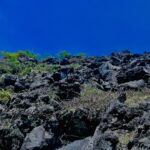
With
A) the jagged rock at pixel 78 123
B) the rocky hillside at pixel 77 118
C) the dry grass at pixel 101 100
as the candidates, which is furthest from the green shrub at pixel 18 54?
the jagged rock at pixel 78 123

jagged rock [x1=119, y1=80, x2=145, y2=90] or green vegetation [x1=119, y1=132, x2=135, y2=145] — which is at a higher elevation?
jagged rock [x1=119, y1=80, x2=145, y2=90]

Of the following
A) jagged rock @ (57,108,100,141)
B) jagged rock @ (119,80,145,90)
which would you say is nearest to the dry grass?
jagged rock @ (57,108,100,141)

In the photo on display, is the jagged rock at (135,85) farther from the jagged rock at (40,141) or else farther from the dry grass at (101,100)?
the jagged rock at (40,141)

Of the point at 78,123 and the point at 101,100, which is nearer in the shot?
the point at 78,123

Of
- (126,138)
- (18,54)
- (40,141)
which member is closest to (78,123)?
(40,141)

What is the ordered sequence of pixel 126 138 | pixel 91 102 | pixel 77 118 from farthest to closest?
pixel 91 102 → pixel 77 118 → pixel 126 138

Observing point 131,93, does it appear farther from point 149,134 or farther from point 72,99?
point 149,134

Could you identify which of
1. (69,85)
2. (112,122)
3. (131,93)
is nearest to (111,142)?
(112,122)

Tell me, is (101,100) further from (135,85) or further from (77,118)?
(135,85)

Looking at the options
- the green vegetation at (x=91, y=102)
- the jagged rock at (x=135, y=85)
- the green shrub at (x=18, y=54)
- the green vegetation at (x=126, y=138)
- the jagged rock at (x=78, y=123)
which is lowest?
the green vegetation at (x=126, y=138)

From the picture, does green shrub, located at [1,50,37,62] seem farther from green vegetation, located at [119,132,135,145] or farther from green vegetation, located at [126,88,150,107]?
green vegetation, located at [119,132,135,145]

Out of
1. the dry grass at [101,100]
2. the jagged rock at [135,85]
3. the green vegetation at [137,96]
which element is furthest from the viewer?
the jagged rock at [135,85]

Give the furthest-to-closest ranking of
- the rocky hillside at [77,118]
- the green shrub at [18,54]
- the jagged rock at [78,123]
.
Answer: the green shrub at [18,54]
the jagged rock at [78,123]
the rocky hillside at [77,118]

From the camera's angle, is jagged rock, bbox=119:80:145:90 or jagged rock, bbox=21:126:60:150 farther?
jagged rock, bbox=119:80:145:90
